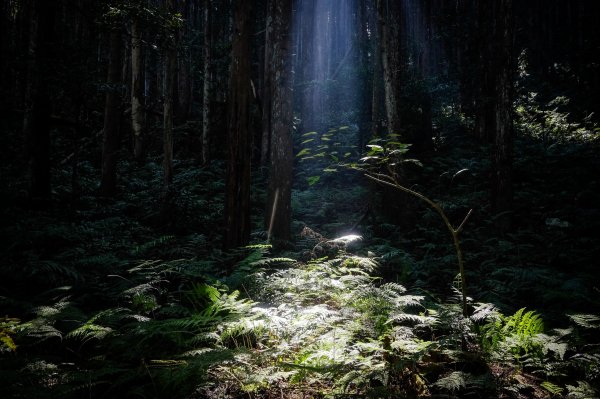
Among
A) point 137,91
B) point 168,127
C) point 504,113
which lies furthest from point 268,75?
point 504,113

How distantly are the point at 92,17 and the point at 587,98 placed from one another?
19426 millimetres

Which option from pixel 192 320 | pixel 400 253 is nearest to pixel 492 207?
pixel 400 253

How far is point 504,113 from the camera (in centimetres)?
877

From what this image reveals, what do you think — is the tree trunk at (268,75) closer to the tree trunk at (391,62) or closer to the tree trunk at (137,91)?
the tree trunk at (391,62)

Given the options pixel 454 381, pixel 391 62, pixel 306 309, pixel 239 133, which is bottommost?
pixel 454 381

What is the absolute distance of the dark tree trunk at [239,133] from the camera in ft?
19.4

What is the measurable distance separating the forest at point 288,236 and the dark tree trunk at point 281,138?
52 mm

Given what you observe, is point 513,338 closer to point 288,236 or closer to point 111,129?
point 288,236

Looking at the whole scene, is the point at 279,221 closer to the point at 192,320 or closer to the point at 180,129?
the point at 192,320

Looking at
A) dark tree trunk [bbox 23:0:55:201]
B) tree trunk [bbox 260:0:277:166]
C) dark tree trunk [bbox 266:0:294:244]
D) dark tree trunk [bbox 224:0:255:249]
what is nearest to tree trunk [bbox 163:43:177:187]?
dark tree trunk [bbox 23:0:55:201]

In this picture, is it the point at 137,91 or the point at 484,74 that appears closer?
the point at 137,91

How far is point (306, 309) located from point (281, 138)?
5577mm

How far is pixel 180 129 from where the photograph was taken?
18.8 meters

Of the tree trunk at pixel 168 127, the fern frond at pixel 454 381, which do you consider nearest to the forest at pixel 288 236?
the fern frond at pixel 454 381
